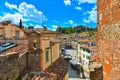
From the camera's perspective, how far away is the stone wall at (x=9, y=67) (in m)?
13.1

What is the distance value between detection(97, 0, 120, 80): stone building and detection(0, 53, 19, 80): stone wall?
25.5ft

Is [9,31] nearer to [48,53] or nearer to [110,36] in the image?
[48,53]

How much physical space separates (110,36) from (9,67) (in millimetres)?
9207

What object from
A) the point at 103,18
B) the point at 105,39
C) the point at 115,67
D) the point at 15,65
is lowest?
the point at 15,65

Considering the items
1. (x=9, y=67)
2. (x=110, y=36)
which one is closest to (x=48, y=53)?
(x=9, y=67)

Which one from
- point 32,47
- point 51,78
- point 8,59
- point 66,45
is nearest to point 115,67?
point 8,59

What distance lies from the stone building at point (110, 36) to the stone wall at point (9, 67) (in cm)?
779

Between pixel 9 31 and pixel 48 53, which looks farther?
pixel 9 31

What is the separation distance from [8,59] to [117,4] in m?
9.91

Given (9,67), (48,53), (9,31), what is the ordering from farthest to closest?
1. (9,31)
2. (48,53)
3. (9,67)

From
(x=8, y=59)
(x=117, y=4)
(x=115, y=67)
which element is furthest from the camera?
(x=8, y=59)

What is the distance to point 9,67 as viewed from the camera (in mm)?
13938

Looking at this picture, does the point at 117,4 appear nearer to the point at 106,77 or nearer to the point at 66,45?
the point at 106,77

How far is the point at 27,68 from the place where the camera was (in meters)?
18.7
